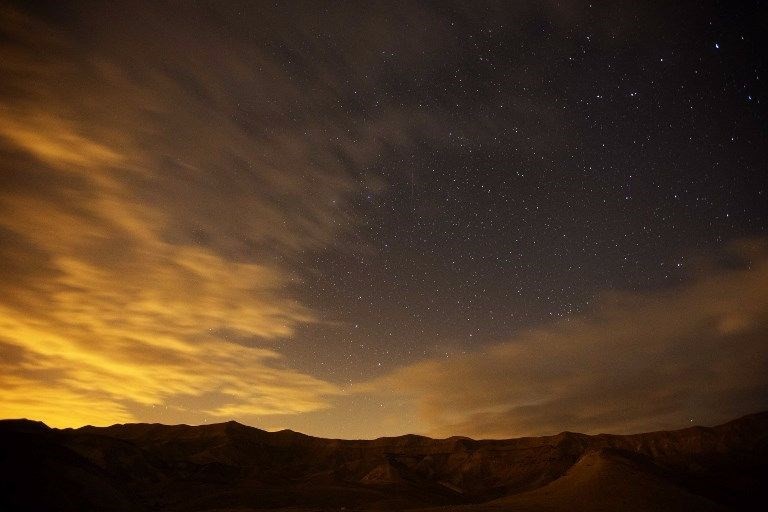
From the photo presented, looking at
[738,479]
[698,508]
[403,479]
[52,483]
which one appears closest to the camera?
[52,483]

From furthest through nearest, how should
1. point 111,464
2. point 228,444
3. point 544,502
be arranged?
point 228,444
point 111,464
point 544,502

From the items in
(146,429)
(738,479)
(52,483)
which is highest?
(146,429)

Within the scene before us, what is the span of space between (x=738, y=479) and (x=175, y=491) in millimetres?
89054

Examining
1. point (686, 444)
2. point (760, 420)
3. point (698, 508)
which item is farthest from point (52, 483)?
point (760, 420)

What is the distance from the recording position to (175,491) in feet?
262

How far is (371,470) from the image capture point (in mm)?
101875

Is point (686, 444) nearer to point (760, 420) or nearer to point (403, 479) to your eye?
point (760, 420)

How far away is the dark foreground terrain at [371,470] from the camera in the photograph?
Answer: 3334 centimetres

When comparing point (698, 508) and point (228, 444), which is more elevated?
point (228, 444)

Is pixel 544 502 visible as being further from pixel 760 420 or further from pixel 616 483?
pixel 760 420

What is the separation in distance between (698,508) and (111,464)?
274 ft

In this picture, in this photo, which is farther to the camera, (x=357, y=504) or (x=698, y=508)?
(x=357, y=504)

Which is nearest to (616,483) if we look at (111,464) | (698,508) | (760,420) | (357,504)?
(698,508)

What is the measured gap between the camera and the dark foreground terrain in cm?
3334
